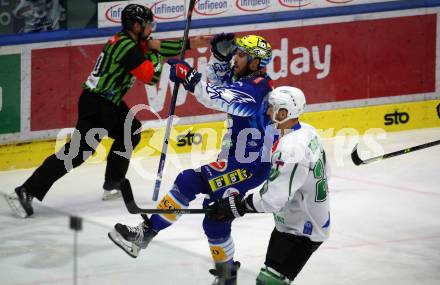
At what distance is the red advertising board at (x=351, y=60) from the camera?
345 inches

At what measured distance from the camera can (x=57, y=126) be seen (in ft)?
26.0

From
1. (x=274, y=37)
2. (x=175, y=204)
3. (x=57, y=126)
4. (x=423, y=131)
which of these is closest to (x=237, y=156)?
(x=175, y=204)

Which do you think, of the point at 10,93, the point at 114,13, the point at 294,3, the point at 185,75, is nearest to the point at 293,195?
the point at 185,75

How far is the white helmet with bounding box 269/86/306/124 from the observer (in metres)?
4.25

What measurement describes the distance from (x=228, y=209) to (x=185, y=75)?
45.4 inches

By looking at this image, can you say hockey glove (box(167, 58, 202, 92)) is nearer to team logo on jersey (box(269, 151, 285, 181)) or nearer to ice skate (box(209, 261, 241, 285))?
team logo on jersey (box(269, 151, 285, 181))

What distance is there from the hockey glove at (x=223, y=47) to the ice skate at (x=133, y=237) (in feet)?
3.60

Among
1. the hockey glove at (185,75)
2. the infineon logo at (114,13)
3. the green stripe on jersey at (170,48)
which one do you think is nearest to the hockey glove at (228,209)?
the hockey glove at (185,75)

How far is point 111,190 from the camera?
713 centimetres

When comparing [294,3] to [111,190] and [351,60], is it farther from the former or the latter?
[111,190]

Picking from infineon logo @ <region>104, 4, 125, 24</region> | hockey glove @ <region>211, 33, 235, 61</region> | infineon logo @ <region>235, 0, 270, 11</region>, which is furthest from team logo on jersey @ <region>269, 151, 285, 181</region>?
infineon logo @ <region>235, 0, 270, 11</region>

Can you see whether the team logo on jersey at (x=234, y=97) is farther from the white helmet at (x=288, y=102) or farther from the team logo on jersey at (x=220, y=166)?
the white helmet at (x=288, y=102)

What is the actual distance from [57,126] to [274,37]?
2.06 metres

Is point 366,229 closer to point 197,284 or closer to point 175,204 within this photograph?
point 175,204
